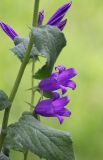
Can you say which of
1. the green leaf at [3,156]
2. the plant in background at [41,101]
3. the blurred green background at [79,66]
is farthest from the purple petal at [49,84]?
the blurred green background at [79,66]

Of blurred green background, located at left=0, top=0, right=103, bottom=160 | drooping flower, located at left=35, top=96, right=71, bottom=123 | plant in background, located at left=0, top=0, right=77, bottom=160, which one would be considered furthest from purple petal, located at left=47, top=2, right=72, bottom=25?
blurred green background, located at left=0, top=0, right=103, bottom=160

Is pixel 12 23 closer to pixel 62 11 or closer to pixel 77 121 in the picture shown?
pixel 77 121

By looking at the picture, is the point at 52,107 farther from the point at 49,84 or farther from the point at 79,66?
the point at 79,66

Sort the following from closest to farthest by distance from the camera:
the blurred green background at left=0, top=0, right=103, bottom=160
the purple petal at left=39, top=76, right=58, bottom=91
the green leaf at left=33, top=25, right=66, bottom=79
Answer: the green leaf at left=33, top=25, right=66, bottom=79, the purple petal at left=39, top=76, right=58, bottom=91, the blurred green background at left=0, top=0, right=103, bottom=160

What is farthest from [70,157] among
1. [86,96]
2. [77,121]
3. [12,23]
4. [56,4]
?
[56,4]

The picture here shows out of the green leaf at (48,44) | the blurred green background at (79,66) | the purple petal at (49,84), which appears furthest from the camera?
the blurred green background at (79,66)

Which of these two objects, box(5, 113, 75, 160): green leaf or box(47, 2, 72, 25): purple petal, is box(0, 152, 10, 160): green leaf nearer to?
box(5, 113, 75, 160): green leaf

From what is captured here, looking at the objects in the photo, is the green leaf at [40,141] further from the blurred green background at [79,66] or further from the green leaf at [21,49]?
the blurred green background at [79,66]

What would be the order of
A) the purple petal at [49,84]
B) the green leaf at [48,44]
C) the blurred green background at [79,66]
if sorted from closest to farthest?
the green leaf at [48,44] < the purple petal at [49,84] < the blurred green background at [79,66]

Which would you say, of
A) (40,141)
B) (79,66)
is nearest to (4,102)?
(40,141)
